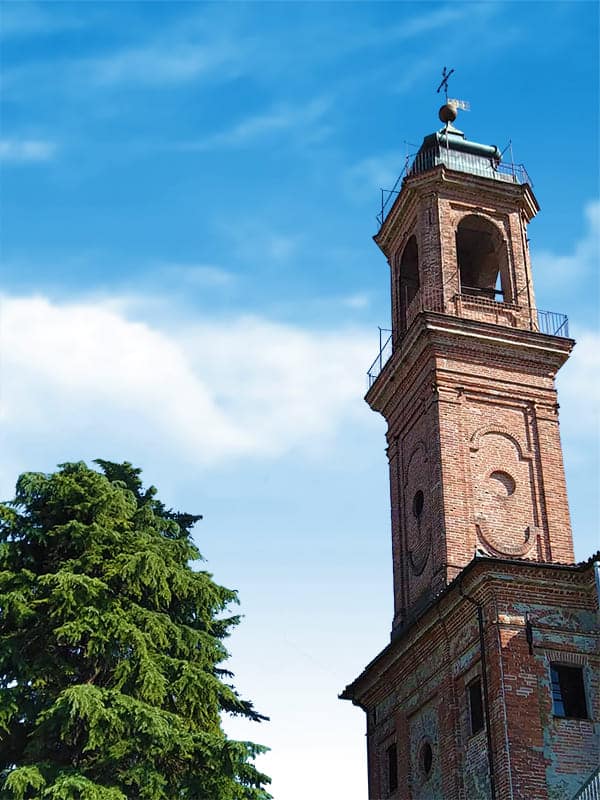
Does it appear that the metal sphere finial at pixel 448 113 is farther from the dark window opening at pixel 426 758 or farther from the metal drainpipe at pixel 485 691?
the dark window opening at pixel 426 758

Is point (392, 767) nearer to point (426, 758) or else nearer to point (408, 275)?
point (426, 758)

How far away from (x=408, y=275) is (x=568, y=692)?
1334 centimetres

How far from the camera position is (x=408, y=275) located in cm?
2983

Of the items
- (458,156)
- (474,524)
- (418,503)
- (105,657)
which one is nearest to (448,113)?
(458,156)

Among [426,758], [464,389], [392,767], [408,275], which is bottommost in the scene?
[426,758]

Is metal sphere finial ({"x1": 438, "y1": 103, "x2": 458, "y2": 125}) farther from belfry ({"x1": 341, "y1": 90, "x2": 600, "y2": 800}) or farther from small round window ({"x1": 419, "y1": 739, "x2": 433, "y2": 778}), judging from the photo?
small round window ({"x1": 419, "y1": 739, "x2": 433, "y2": 778})

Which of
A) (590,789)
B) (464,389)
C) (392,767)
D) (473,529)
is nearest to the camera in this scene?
(590,789)

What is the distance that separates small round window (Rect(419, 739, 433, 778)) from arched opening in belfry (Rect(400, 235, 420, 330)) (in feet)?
36.4

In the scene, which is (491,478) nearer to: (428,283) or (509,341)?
(509,341)

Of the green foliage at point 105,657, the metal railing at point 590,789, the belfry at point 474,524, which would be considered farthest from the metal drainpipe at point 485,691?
the green foliage at point 105,657

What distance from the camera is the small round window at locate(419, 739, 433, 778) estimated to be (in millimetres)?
21812

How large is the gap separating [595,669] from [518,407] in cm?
734

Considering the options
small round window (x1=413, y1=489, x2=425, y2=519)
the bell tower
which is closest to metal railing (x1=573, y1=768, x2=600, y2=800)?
the bell tower

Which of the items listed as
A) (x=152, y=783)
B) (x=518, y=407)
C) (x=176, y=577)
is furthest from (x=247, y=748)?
(x=518, y=407)
